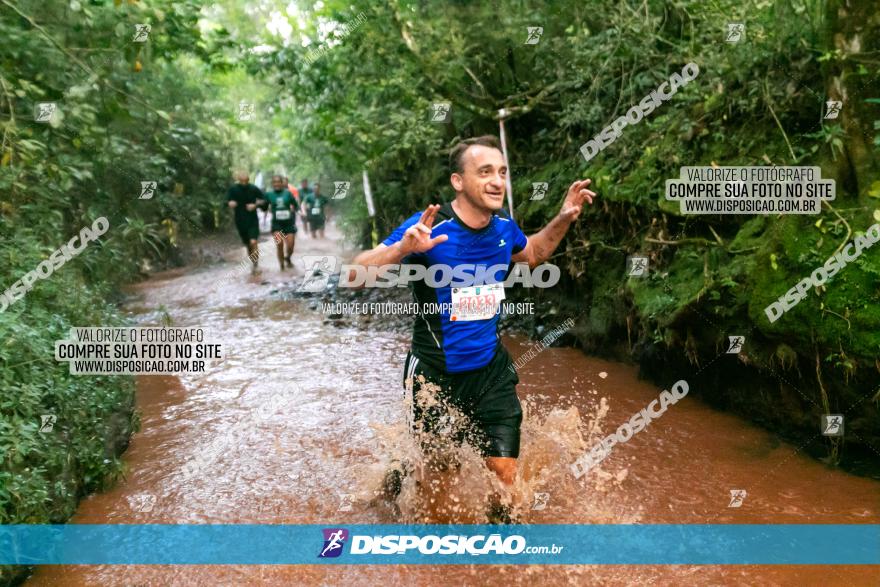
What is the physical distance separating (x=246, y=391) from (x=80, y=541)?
3013 mm

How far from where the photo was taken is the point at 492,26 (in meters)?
9.49

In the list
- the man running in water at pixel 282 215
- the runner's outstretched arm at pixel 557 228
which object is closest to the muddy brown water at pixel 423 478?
the runner's outstretched arm at pixel 557 228

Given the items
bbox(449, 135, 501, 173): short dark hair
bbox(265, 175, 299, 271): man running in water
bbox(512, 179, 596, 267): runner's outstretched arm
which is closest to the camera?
bbox(449, 135, 501, 173): short dark hair

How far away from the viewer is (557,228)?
4.07m

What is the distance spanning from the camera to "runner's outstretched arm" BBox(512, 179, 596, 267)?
393 cm

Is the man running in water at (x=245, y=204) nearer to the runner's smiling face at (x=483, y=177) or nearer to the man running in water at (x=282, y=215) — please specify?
the man running in water at (x=282, y=215)

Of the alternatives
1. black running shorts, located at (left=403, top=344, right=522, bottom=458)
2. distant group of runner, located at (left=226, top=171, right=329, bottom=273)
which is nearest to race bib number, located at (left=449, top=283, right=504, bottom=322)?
black running shorts, located at (left=403, top=344, right=522, bottom=458)

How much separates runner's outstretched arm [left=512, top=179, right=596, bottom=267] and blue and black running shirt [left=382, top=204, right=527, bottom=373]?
0.97ft

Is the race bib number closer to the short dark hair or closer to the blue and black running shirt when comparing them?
the blue and black running shirt

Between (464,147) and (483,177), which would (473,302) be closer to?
(483,177)

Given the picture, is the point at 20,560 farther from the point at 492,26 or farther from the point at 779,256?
the point at 492,26

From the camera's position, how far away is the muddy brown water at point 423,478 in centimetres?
369

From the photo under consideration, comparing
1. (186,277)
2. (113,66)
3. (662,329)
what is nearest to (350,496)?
(662,329)

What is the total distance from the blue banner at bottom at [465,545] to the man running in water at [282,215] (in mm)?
10557
